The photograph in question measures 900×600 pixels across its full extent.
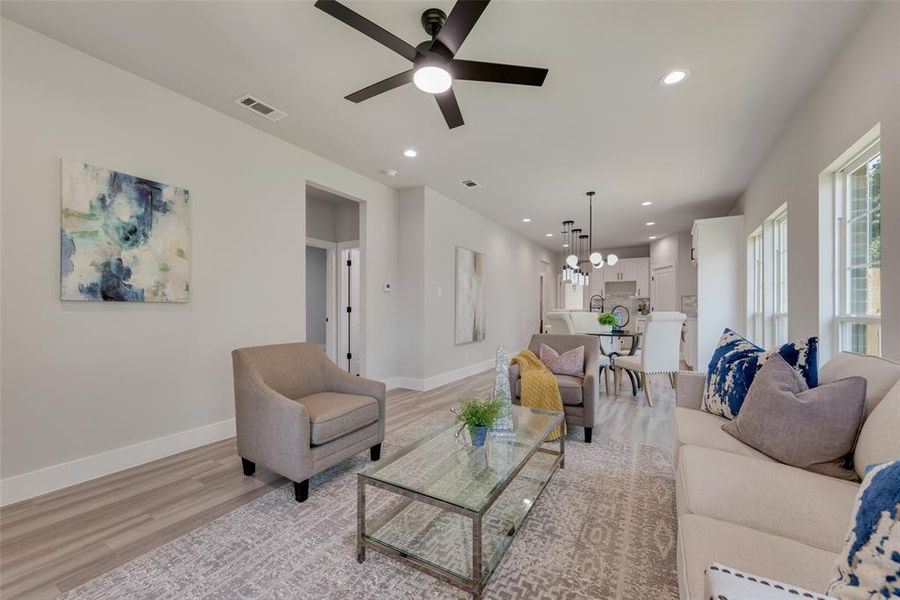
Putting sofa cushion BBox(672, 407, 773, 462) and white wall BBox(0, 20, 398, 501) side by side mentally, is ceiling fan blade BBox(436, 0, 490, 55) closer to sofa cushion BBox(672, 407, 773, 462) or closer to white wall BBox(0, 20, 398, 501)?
sofa cushion BBox(672, 407, 773, 462)

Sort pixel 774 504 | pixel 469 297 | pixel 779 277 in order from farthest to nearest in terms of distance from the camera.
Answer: pixel 469 297 < pixel 779 277 < pixel 774 504

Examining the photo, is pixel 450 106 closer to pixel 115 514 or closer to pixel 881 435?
pixel 881 435

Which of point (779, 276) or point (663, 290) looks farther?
point (663, 290)

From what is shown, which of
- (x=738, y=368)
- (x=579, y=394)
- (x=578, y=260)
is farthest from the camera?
(x=578, y=260)

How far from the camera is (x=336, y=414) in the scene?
2271 mm

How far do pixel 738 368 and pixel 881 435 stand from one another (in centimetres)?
83

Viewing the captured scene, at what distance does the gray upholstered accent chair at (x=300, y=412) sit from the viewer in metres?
2.11

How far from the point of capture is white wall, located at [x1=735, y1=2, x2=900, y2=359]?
70.3 inches

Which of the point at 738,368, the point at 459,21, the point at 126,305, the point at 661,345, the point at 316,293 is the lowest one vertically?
the point at 661,345

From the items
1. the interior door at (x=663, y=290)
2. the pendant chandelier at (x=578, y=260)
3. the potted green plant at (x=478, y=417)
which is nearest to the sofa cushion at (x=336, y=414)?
the potted green plant at (x=478, y=417)

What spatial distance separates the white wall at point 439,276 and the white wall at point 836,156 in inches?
144

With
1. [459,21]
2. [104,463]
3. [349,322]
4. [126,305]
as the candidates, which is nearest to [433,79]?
Answer: [459,21]

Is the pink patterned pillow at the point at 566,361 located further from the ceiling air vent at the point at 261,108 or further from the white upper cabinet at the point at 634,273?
the white upper cabinet at the point at 634,273

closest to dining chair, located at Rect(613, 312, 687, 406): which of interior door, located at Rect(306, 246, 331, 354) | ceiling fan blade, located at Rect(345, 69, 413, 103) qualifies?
ceiling fan blade, located at Rect(345, 69, 413, 103)
